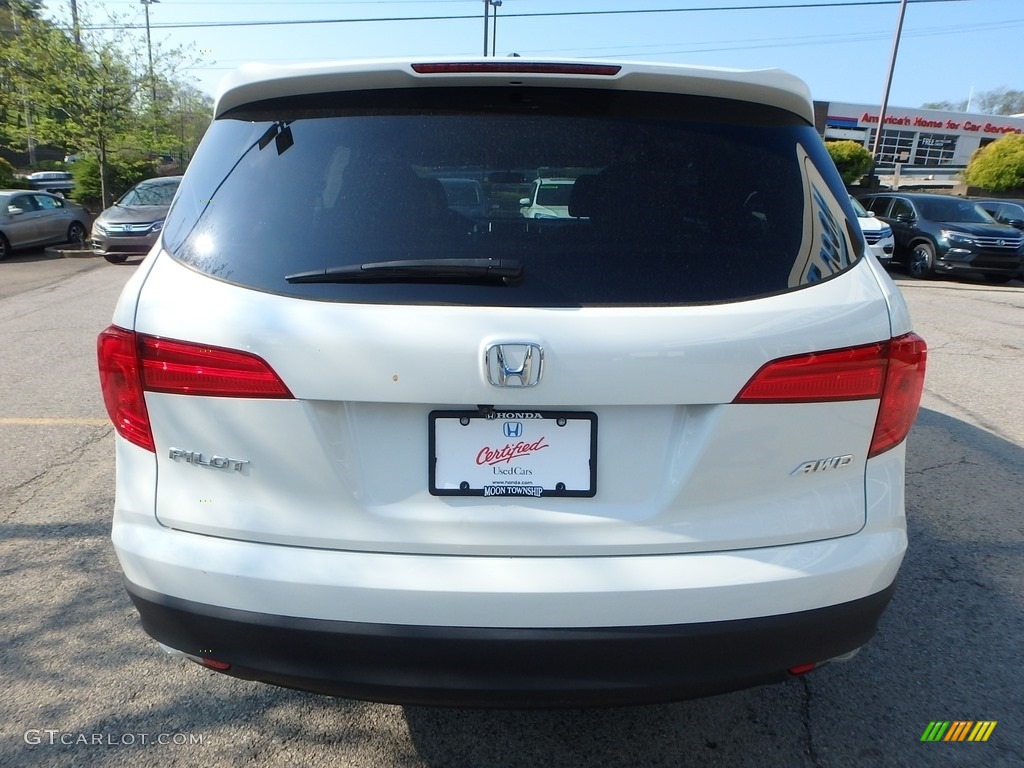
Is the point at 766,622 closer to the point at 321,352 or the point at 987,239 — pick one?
the point at 321,352

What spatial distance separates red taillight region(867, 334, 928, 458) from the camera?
1.83 m

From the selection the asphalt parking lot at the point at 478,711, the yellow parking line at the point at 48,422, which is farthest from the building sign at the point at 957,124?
the yellow parking line at the point at 48,422

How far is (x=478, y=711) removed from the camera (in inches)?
95.3

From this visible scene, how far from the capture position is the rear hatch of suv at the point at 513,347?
167cm

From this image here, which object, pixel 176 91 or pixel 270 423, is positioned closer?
pixel 270 423

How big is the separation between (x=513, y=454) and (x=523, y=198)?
0.66 meters

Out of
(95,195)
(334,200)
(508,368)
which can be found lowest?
(95,195)

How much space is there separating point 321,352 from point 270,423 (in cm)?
21

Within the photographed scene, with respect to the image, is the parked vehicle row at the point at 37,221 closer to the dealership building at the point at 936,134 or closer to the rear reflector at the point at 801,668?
the rear reflector at the point at 801,668

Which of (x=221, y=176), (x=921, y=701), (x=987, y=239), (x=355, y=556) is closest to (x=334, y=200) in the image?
(x=221, y=176)

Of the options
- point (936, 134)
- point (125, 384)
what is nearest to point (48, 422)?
point (125, 384)

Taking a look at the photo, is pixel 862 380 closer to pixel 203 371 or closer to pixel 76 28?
pixel 203 371

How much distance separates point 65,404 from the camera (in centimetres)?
551

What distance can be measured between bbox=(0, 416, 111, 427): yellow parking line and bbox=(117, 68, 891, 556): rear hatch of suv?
3.81m
